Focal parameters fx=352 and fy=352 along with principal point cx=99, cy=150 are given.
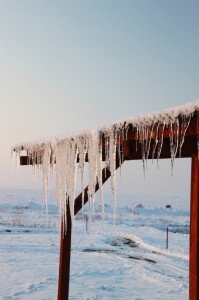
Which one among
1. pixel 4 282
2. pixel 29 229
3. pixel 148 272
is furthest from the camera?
pixel 29 229

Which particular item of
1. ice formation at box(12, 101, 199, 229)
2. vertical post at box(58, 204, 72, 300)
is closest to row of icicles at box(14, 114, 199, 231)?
ice formation at box(12, 101, 199, 229)

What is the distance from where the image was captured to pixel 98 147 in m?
4.01

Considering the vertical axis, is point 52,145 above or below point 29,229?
above

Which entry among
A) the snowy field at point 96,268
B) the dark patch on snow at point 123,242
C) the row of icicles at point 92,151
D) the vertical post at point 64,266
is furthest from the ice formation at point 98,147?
the dark patch on snow at point 123,242

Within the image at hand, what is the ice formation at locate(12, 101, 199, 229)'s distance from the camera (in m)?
3.11

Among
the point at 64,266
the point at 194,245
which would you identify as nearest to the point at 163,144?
the point at 194,245

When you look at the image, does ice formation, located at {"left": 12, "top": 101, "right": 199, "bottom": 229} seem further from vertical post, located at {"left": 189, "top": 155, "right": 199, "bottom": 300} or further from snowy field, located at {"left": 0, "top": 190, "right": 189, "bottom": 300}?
snowy field, located at {"left": 0, "top": 190, "right": 189, "bottom": 300}

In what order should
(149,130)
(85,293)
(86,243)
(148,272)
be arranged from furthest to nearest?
1. (86,243)
2. (148,272)
3. (85,293)
4. (149,130)

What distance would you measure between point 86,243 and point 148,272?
20.2 ft

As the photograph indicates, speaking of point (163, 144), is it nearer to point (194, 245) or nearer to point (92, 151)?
point (92, 151)

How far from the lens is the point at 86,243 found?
16109 millimetres

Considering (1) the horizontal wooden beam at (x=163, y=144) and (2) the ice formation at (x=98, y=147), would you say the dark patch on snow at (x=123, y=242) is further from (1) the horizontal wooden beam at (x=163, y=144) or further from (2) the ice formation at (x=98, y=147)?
(1) the horizontal wooden beam at (x=163, y=144)

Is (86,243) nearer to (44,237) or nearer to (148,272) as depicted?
(44,237)

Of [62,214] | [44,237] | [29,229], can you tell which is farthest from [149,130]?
[29,229]
